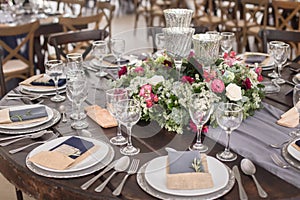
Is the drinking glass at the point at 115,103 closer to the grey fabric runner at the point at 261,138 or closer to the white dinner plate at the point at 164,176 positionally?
the white dinner plate at the point at 164,176

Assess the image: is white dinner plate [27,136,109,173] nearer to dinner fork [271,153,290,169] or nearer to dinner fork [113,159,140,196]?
dinner fork [113,159,140,196]

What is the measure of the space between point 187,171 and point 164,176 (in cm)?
7

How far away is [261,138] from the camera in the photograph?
1.58 m

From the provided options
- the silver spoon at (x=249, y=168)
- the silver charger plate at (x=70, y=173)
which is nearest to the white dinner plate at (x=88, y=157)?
the silver charger plate at (x=70, y=173)

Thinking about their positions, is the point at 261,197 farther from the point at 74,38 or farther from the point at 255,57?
the point at 74,38

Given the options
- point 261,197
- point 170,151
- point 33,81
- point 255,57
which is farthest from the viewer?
point 255,57

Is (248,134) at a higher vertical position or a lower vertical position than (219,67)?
lower

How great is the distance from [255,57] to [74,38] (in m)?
1.30

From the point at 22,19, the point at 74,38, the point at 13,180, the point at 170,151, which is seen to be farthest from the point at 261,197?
the point at 22,19

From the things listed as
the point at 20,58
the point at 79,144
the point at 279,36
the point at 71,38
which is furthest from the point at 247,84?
the point at 20,58

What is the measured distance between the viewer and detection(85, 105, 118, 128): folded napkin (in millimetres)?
1718

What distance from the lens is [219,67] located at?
1.82m

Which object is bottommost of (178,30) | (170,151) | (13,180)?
(13,180)

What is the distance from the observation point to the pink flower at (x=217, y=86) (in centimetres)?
163
